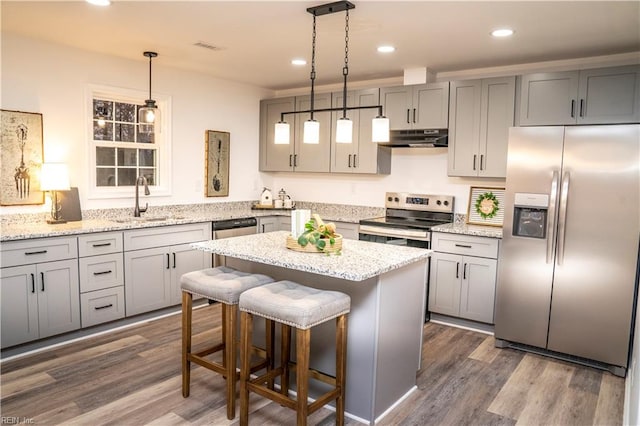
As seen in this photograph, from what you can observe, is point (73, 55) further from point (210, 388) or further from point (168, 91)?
point (210, 388)

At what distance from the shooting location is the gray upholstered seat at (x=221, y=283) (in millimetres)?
2570

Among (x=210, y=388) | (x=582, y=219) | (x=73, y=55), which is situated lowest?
(x=210, y=388)

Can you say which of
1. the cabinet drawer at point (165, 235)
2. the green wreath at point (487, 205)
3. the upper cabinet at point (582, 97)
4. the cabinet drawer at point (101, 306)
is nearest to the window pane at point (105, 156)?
the cabinet drawer at point (165, 235)

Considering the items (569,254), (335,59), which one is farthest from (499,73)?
(569,254)

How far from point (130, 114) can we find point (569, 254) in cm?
415

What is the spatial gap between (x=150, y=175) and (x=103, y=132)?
0.64 metres

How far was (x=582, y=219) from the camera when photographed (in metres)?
3.32

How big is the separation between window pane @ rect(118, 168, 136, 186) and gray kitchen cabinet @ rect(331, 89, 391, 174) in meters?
2.19

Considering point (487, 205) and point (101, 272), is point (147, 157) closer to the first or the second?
point (101, 272)

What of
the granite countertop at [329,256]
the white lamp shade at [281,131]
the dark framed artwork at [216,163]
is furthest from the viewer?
the dark framed artwork at [216,163]

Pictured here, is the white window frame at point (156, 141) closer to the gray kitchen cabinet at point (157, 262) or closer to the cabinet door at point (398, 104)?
the gray kitchen cabinet at point (157, 262)

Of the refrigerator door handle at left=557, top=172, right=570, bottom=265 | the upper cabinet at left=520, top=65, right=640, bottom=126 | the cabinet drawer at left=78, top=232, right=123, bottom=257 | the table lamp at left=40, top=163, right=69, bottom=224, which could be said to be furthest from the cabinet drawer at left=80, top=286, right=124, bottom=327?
the upper cabinet at left=520, top=65, right=640, bottom=126

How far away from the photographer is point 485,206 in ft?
14.5

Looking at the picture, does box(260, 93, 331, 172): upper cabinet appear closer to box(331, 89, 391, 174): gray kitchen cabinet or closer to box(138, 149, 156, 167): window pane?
box(331, 89, 391, 174): gray kitchen cabinet
